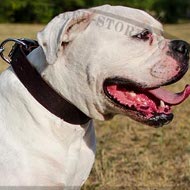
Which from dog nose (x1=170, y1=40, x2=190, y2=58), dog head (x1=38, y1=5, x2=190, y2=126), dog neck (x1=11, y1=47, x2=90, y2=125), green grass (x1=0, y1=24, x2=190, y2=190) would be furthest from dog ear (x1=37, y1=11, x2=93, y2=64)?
green grass (x1=0, y1=24, x2=190, y2=190)

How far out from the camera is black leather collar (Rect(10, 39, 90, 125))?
9.57ft

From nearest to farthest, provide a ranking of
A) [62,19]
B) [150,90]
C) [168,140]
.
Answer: [62,19]
[150,90]
[168,140]

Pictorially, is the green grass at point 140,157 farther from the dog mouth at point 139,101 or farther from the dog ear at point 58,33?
the dog ear at point 58,33

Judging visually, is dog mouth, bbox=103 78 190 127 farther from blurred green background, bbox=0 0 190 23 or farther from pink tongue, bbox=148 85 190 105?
blurred green background, bbox=0 0 190 23

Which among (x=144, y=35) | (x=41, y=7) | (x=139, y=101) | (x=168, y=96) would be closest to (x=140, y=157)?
(x=168, y=96)

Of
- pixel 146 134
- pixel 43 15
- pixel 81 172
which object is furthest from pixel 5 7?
pixel 81 172

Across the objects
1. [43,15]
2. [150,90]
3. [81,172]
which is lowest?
[43,15]

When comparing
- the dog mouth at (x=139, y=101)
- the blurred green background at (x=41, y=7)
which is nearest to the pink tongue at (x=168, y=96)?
the dog mouth at (x=139, y=101)

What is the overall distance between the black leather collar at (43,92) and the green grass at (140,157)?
150 centimetres

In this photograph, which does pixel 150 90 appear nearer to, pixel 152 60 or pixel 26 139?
pixel 152 60

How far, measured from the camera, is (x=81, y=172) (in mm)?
3111

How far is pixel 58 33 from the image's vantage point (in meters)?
2.78

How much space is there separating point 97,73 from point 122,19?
33 centimetres

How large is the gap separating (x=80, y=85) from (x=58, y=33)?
319 mm
